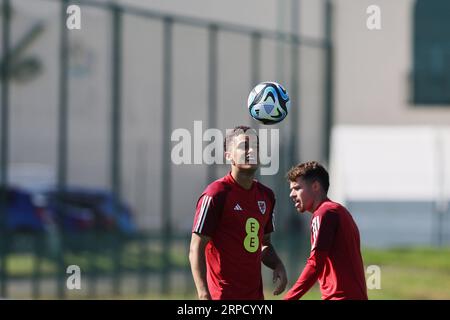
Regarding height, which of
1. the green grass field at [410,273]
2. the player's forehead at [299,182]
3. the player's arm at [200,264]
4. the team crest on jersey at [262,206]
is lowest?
the green grass field at [410,273]

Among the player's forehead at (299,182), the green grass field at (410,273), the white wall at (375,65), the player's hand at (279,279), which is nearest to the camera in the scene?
the player's forehead at (299,182)

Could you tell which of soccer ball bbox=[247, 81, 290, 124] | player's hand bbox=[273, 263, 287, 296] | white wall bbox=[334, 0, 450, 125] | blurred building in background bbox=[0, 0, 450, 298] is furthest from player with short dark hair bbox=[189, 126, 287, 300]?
white wall bbox=[334, 0, 450, 125]

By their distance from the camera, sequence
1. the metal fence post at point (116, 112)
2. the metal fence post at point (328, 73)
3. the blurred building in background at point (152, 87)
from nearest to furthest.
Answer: the blurred building in background at point (152, 87), the metal fence post at point (116, 112), the metal fence post at point (328, 73)

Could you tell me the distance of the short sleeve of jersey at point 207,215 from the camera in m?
8.12

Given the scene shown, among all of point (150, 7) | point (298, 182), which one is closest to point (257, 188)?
point (298, 182)

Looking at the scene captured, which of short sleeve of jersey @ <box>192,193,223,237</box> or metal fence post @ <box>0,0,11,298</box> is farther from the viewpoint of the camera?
metal fence post @ <box>0,0,11,298</box>

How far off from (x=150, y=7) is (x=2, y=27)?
2.95 meters

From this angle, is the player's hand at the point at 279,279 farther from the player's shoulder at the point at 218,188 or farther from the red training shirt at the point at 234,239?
the player's shoulder at the point at 218,188

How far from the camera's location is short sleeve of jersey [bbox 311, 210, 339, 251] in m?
7.93

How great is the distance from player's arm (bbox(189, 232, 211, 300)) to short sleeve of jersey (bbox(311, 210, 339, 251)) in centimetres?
75

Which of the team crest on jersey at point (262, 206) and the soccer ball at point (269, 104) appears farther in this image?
the soccer ball at point (269, 104)

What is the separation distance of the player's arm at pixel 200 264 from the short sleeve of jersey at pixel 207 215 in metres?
0.05

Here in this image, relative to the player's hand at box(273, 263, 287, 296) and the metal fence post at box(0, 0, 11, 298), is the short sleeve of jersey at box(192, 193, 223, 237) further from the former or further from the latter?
the metal fence post at box(0, 0, 11, 298)

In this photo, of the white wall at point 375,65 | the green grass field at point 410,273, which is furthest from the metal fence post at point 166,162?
the white wall at point 375,65
